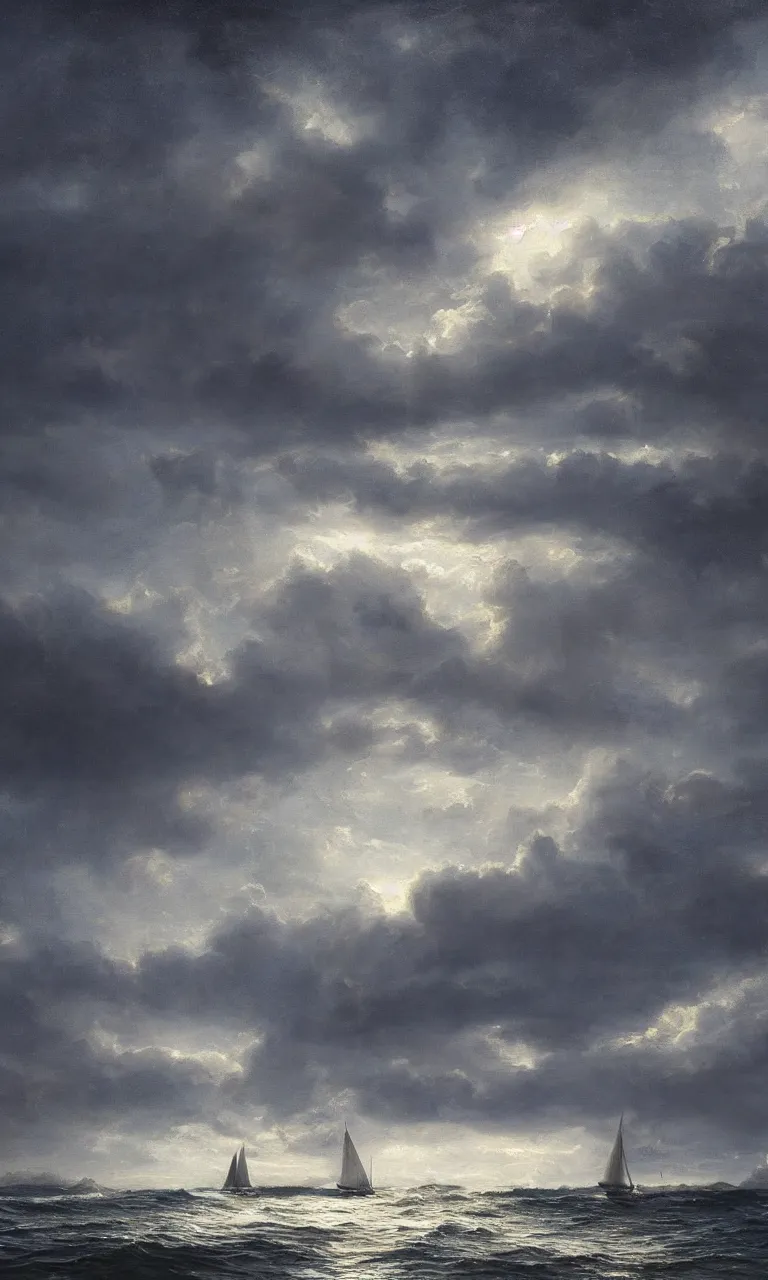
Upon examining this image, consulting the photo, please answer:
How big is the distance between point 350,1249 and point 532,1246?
14.1m

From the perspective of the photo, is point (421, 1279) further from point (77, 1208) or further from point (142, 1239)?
point (77, 1208)

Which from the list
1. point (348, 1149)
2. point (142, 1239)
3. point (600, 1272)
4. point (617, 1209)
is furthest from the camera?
point (348, 1149)

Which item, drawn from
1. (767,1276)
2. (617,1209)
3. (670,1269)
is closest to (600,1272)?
(670,1269)

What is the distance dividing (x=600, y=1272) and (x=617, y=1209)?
9658cm

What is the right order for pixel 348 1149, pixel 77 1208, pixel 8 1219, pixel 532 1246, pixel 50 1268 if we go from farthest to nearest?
pixel 348 1149, pixel 77 1208, pixel 8 1219, pixel 532 1246, pixel 50 1268

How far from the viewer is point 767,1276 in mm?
73250

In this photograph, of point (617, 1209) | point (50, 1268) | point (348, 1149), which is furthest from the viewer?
point (348, 1149)

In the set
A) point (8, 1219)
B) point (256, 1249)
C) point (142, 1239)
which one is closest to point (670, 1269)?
point (256, 1249)

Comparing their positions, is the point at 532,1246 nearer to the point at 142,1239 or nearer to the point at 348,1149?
the point at 142,1239

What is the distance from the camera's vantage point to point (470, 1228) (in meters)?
101

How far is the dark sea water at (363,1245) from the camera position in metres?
67.4

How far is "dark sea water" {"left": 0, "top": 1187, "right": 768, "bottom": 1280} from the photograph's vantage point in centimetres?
6738

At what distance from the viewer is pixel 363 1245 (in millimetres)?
84062

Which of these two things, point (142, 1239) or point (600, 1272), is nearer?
point (600, 1272)
